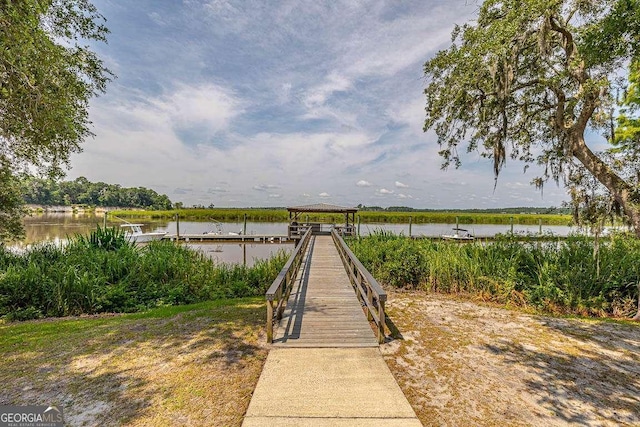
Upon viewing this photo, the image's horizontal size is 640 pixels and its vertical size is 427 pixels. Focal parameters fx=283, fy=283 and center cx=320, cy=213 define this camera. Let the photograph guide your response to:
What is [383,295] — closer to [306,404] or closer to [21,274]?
[306,404]

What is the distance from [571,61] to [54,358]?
34.2 feet

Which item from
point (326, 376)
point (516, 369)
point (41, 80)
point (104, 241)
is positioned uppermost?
point (41, 80)

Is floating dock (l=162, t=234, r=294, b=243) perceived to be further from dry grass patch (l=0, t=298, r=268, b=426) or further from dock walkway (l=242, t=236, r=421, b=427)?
dock walkway (l=242, t=236, r=421, b=427)

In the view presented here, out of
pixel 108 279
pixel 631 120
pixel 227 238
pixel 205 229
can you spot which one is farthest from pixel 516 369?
pixel 205 229

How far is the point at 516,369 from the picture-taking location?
3.83 meters

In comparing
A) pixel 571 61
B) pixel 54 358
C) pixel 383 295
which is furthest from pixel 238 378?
pixel 571 61

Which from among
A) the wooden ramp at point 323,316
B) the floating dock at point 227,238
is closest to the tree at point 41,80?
the wooden ramp at point 323,316

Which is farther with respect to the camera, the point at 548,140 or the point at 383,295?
the point at 548,140

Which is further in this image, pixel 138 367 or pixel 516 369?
pixel 516 369

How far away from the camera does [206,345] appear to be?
14.2 feet

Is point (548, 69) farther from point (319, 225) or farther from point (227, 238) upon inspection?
point (227, 238)

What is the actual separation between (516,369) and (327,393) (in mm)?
2691

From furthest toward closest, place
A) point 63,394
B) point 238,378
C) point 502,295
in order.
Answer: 1. point 502,295
2. point 238,378
3. point 63,394

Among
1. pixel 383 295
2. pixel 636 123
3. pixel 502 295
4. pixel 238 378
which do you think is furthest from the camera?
pixel 636 123
